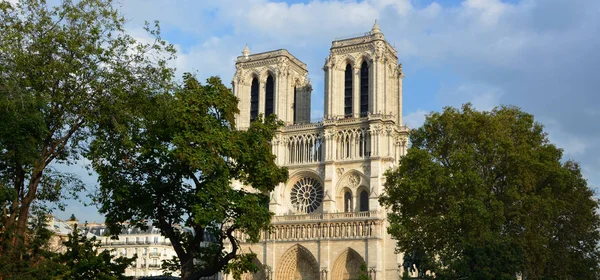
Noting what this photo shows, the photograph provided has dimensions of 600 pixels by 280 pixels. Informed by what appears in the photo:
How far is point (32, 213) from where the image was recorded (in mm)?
18219

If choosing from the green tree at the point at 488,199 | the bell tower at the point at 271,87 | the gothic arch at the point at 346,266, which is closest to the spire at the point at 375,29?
the bell tower at the point at 271,87

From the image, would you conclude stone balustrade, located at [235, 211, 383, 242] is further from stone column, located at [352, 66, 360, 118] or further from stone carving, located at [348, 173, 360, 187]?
stone column, located at [352, 66, 360, 118]

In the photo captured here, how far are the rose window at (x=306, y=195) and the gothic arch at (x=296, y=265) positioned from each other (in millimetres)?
3832

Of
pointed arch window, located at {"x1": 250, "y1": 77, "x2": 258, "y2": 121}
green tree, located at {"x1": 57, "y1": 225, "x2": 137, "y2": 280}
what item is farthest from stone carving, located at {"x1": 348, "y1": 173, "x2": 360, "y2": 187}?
green tree, located at {"x1": 57, "y1": 225, "x2": 137, "y2": 280}

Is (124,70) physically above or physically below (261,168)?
above

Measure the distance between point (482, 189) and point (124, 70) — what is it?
1501 centimetres

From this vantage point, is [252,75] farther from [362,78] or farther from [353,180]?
[353,180]

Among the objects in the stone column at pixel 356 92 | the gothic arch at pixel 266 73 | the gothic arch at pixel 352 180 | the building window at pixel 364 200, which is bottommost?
the building window at pixel 364 200

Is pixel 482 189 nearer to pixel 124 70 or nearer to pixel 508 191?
pixel 508 191

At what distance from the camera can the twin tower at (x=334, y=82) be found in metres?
53.8

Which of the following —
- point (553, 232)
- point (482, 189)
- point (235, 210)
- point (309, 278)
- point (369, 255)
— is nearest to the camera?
point (235, 210)

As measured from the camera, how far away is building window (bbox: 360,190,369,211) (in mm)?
52344

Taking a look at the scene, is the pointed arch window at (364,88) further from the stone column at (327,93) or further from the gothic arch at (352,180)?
the gothic arch at (352,180)

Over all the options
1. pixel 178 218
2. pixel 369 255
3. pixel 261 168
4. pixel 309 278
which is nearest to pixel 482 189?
pixel 261 168
